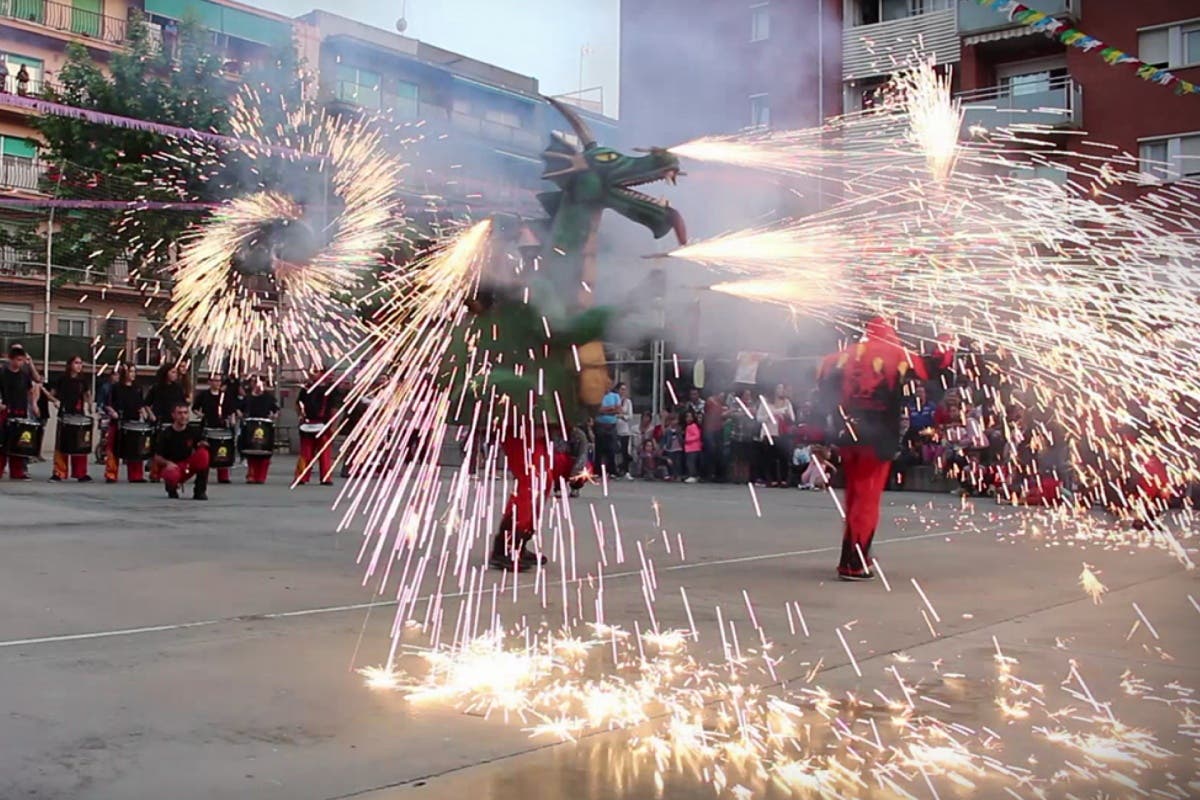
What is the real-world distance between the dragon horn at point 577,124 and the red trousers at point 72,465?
948 cm

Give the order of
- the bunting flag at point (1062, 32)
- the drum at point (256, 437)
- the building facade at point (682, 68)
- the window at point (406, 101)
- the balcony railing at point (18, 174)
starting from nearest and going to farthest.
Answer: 1. the bunting flag at point (1062, 32)
2. the building facade at point (682, 68)
3. the window at point (406, 101)
4. the drum at point (256, 437)
5. the balcony railing at point (18, 174)

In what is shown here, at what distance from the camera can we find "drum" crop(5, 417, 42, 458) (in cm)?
1309

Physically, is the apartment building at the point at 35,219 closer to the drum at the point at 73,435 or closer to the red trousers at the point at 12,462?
the red trousers at the point at 12,462

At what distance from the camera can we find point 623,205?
240 inches

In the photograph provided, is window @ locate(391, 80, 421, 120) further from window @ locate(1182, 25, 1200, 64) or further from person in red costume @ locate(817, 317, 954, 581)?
window @ locate(1182, 25, 1200, 64)

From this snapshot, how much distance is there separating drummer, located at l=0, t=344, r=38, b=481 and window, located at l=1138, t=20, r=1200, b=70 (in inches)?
803

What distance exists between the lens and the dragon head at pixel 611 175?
5920 mm

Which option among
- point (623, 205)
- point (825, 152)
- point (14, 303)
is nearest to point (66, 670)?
point (623, 205)

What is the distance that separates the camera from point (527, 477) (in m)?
6.84

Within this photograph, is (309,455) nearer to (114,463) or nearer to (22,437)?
(114,463)

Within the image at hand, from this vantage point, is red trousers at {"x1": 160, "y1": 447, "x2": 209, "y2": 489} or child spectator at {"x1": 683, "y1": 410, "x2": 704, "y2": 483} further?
child spectator at {"x1": 683, "y1": 410, "x2": 704, "y2": 483}

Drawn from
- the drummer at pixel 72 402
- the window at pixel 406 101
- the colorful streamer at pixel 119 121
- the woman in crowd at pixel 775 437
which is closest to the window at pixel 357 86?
the window at pixel 406 101

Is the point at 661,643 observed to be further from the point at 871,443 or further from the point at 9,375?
the point at 9,375

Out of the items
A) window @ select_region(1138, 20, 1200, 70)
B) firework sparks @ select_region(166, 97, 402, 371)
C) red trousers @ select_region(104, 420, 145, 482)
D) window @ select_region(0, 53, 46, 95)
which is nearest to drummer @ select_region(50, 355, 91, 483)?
red trousers @ select_region(104, 420, 145, 482)
